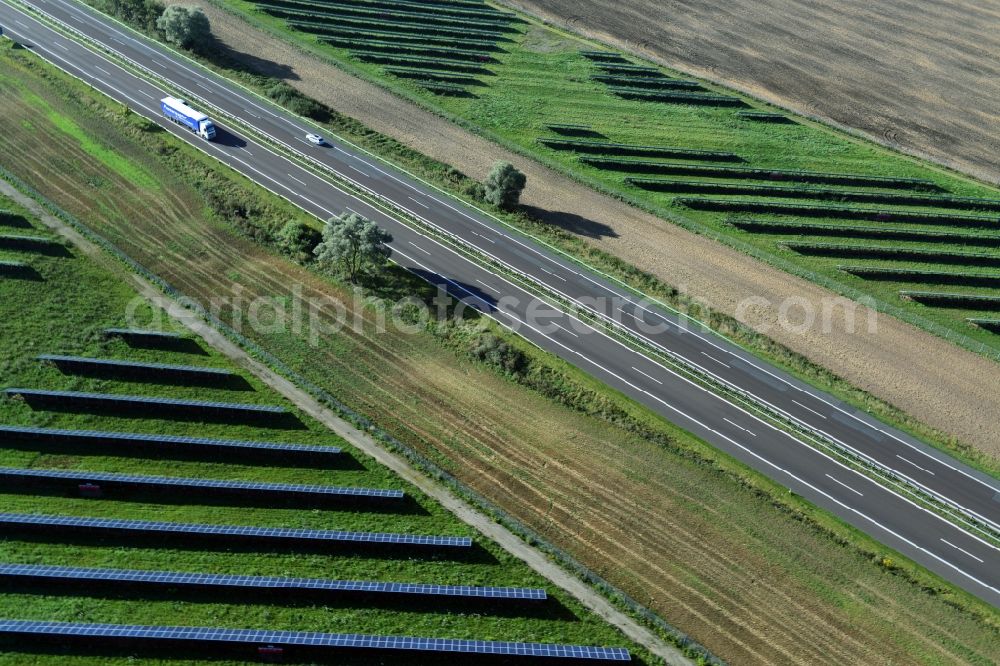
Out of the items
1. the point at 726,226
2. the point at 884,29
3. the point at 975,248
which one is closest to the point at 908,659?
the point at 726,226

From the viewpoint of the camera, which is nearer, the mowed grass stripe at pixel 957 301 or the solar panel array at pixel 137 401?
the solar panel array at pixel 137 401

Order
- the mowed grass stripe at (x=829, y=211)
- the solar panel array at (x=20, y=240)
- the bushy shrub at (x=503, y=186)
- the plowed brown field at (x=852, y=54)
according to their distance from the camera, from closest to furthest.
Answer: the solar panel array at (x=20, y=240)
the bushy shrub at (x=503, y=186)
the mowed grass stripe at (x=829, y=211)
the plowed brown field at (x=852, y=54)

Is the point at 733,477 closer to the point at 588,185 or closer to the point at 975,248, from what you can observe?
the point at 588,185

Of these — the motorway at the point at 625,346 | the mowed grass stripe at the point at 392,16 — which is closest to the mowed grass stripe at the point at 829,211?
the motorway at the point at 625,346

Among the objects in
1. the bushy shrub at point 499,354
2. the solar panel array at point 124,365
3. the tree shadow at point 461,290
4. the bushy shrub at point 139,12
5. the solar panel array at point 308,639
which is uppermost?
the bushy shrub at point 139,12

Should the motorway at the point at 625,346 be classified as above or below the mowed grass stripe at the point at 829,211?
below

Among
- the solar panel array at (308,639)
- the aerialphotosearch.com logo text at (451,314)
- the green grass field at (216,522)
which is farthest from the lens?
the aerialphotosearch.com logo text at (451,314)

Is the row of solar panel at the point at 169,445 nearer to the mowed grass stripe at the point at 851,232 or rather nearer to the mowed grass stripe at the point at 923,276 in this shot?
the mowed grass stripe at the point at 851,232
